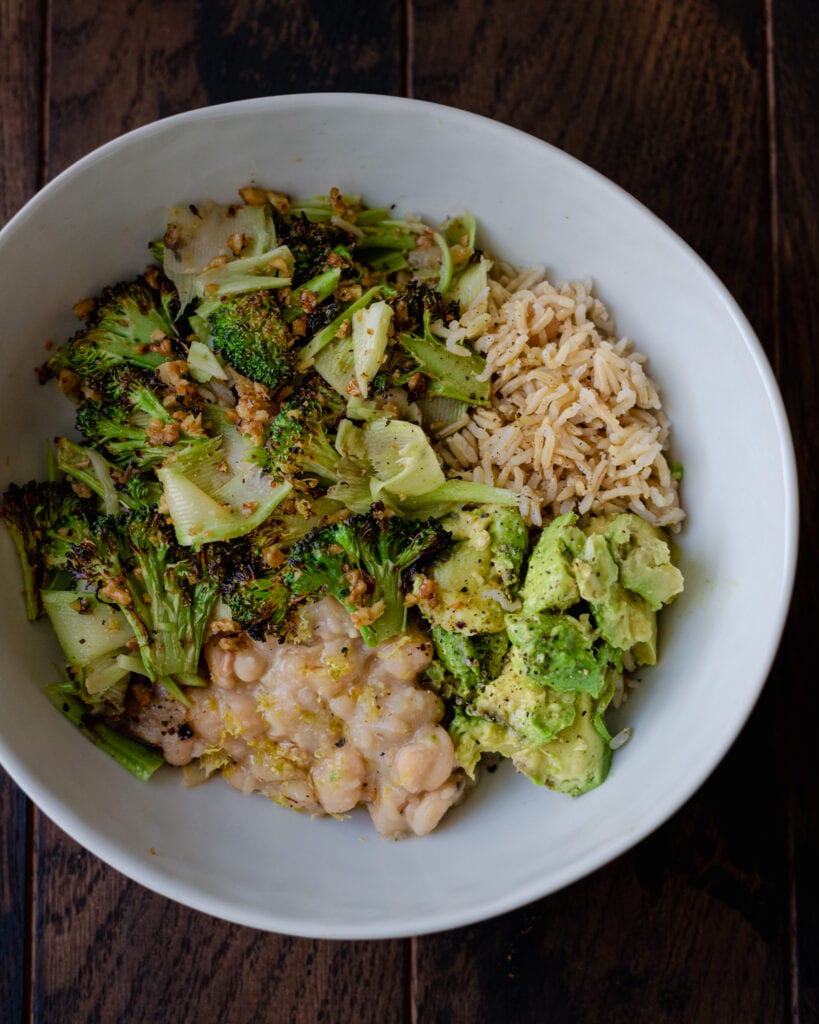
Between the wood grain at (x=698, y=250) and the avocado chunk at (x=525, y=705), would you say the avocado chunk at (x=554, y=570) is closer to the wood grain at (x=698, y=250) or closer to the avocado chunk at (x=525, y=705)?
the avocado chunk at (x=525, y=705)

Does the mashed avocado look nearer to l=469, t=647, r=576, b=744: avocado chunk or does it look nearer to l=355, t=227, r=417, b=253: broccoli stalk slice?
l=469, t=647, r=576, b=744: avocado chunk

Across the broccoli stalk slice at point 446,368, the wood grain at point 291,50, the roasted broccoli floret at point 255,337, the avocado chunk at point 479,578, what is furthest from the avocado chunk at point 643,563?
the wood grain at point 291,50

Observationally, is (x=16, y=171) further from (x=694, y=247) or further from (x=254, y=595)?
(x=694, y=247)

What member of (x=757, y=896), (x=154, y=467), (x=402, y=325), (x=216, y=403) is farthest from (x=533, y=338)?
(x=757, y=896)

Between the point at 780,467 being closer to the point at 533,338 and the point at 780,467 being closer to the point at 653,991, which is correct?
the point at 533,338

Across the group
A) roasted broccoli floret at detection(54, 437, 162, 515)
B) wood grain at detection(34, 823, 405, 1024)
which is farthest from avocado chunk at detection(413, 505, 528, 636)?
wood grain at detection(34, 823, 405, 1024)
